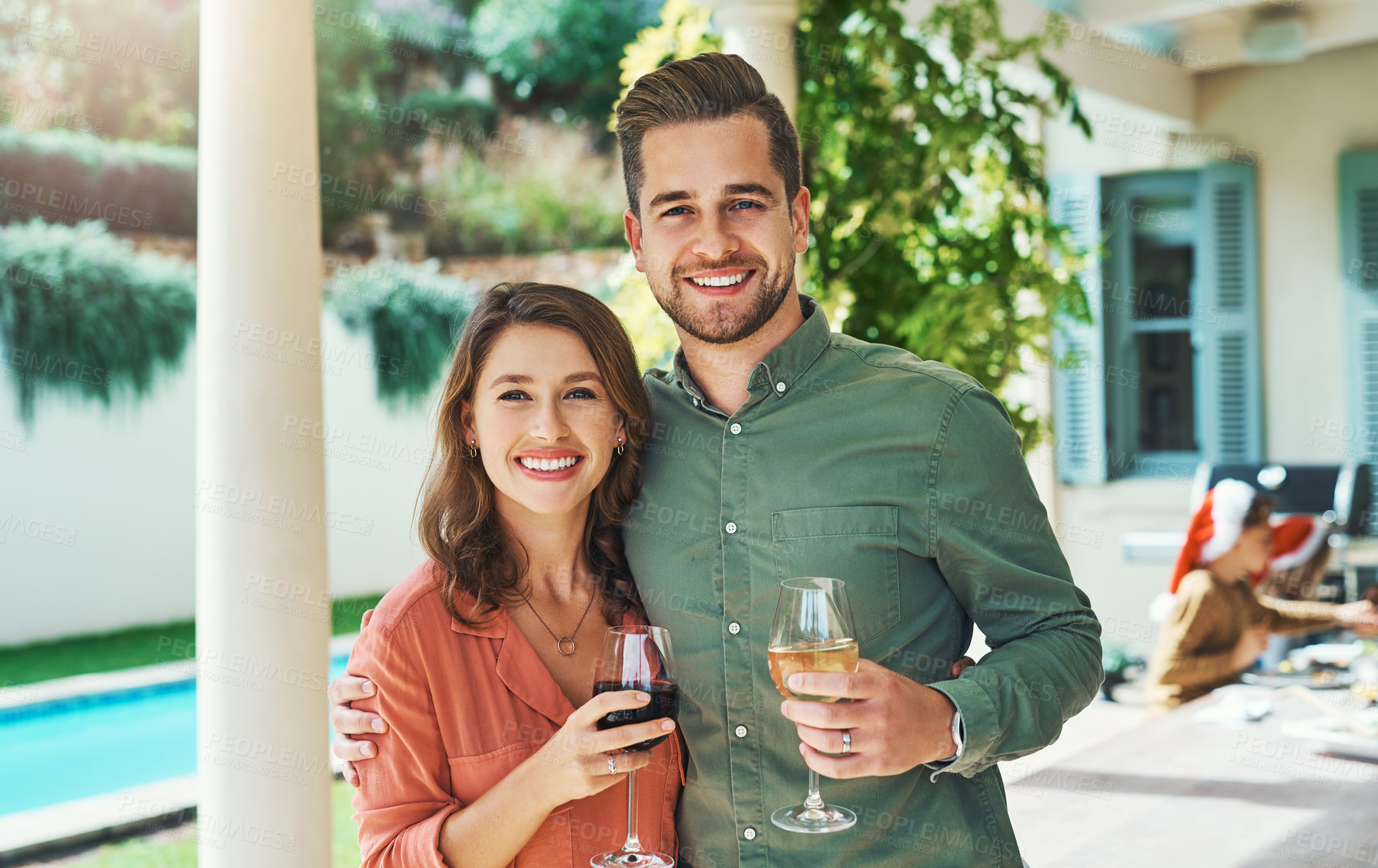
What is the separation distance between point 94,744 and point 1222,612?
8.40 meters

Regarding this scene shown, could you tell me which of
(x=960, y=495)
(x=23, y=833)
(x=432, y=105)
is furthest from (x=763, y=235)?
(x=432, y=105)

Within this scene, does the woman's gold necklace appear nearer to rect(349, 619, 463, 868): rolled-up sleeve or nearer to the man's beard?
rect(349, 619, 463, 868): rolled-up sleeve

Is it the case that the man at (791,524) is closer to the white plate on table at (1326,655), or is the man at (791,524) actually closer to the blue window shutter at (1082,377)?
the white plate on table at (1326,655)

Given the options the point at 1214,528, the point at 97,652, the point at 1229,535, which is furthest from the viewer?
the point at 97,652

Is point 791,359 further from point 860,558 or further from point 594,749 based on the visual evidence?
point 594,749

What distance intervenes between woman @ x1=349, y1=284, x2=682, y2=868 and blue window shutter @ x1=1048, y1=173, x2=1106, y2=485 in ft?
18.9

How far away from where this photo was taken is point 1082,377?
7.18m

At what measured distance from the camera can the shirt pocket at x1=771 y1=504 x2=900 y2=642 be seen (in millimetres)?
1583

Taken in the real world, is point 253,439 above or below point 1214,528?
above

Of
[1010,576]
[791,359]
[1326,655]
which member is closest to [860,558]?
[1010,576]

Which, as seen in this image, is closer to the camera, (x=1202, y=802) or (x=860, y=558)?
(x=860, y=558)

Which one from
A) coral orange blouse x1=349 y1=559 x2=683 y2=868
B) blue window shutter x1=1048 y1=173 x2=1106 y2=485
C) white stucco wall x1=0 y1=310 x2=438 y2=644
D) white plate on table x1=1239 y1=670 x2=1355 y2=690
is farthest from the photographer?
white stucco wall x1=0 y1=310 x2=438 y2=644

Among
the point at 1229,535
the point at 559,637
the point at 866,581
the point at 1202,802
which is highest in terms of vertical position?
the point at 866,581

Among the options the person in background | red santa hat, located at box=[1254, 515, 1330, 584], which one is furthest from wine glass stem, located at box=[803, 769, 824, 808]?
red santa hat, located at box=[1254, 515, 1330, 584]
